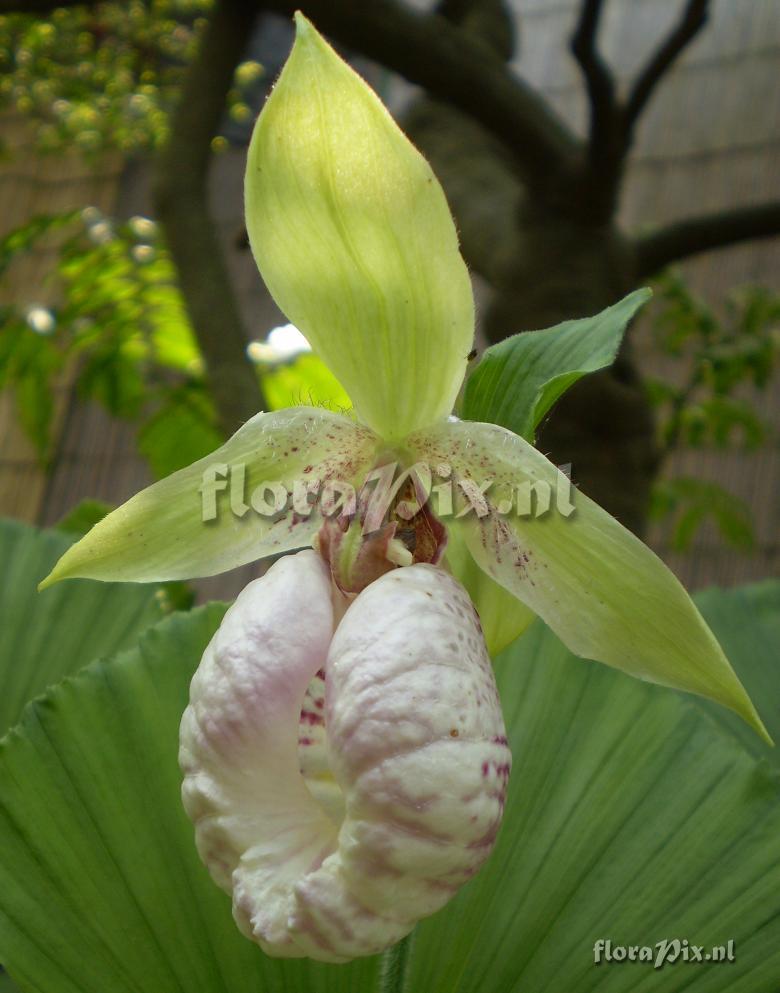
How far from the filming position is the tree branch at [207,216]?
3.05 feet

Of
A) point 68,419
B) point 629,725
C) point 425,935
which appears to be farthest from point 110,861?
point 68,419

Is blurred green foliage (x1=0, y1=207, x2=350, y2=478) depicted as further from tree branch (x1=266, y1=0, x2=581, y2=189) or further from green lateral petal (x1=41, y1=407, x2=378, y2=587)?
green lateral petal (x1=41, y1=407, x2=378, y2=587)

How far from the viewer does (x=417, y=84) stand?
3.02 feet

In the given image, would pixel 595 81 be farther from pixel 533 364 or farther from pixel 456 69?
pixel 533 364

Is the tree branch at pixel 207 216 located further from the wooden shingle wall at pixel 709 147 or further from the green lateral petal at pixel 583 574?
the wooden shingle wall at pixel 709 147

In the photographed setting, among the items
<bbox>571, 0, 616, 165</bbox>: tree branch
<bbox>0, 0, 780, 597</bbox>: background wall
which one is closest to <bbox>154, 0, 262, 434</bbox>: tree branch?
<bbox>571, 0, 616, 165</bbox>: tree branch

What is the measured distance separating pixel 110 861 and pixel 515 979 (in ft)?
0.64

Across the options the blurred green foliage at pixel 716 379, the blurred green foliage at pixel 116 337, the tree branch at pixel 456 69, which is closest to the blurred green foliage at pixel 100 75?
the blurred green foliage at pixel 116 337

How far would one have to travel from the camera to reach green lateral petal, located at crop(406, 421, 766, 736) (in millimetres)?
368

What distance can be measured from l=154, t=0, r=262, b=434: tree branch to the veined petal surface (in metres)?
0.55

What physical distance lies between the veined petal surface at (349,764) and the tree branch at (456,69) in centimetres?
65

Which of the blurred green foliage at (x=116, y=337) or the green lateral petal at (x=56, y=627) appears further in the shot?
the blurred green foliage at (x=116, y=337)

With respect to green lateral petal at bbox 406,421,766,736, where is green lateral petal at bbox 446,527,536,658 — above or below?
below

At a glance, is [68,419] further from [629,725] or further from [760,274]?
[629,725]
